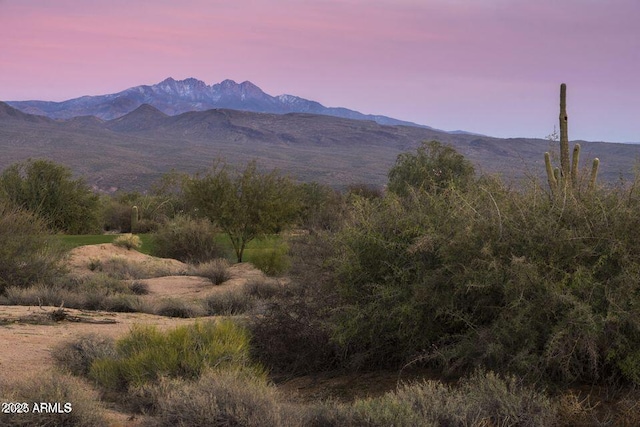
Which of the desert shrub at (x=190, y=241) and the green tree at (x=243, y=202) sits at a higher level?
the green tree at (x=243, y=202)

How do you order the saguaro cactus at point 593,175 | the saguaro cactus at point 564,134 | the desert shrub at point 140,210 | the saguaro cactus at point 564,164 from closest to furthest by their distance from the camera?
the saguaro cactus at point 593,175, the saguaro cactus at point 564,164, the saguaro cactus at point 564,134, the desert shrub at point 140,210

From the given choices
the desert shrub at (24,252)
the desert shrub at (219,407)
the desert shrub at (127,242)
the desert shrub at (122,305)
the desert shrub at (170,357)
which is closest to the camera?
the desert shrub at (219,407)

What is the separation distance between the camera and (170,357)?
9023 millimetres

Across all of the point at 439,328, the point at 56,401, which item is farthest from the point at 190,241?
the point at 56,401

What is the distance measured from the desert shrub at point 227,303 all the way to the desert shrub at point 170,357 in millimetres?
7012

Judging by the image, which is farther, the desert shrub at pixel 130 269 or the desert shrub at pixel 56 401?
the desert shrub at pixel 130 269

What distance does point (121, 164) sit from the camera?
468 feet

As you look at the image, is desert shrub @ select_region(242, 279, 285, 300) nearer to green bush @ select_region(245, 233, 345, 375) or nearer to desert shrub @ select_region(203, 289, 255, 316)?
desert shrub @ select_region(203, 289, 255, 316)

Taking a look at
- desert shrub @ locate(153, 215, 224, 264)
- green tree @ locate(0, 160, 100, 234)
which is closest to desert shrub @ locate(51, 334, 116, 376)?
desert shrub @ locate(153, 215, 224, 264)

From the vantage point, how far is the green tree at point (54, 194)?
141ft

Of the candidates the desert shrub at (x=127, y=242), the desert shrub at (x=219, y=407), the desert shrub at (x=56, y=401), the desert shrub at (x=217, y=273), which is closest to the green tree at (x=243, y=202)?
the desert shrub at (x=127, y=242)

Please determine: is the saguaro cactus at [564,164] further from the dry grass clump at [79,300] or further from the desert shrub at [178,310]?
the dry grass clump at [79,300]

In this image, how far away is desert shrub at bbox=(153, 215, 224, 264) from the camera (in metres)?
34.7

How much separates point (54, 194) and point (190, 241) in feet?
46.4
